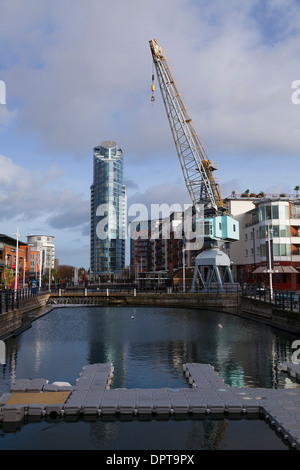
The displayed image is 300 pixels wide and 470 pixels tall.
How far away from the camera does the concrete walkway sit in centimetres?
1278

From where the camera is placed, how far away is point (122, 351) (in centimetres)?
2583

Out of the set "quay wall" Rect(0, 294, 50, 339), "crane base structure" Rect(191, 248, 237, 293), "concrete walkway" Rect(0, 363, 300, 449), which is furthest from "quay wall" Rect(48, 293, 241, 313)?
"concrete walkway" Rect(0, 363, 300, 449)

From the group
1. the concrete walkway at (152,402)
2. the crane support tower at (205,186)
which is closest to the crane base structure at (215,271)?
the crane support tower at (205,186)

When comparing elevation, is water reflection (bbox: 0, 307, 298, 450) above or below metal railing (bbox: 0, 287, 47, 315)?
below

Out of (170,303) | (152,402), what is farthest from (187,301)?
(152,402)

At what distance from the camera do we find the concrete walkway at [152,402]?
12781mm

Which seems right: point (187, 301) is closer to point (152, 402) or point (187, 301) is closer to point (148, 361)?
point (148, 361)

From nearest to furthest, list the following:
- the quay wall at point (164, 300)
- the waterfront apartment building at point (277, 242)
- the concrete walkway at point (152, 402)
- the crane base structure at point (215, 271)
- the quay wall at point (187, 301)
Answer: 1. the concrete walkway at point (152, 402)
2. the quay wall at point (187, 301)
3. the quay wall at point (164, 300)
4. the crane base structure at point (215, 271)
5. the waterfront apartment building at point (277, 242)

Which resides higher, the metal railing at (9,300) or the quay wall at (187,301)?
the metal railing at (9,300)

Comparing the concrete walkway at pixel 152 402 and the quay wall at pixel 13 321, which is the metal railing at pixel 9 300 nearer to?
the quay wall at pixel 13 321

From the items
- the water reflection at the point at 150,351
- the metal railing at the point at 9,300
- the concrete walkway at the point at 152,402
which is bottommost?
the water reflection at the point at 150,351

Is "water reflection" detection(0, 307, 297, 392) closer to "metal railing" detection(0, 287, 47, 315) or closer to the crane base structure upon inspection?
"metal railing" detection(0, 287, 47, 315)

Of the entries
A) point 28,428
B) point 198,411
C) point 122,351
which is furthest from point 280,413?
point 122,351

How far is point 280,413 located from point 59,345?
62.2 feet
